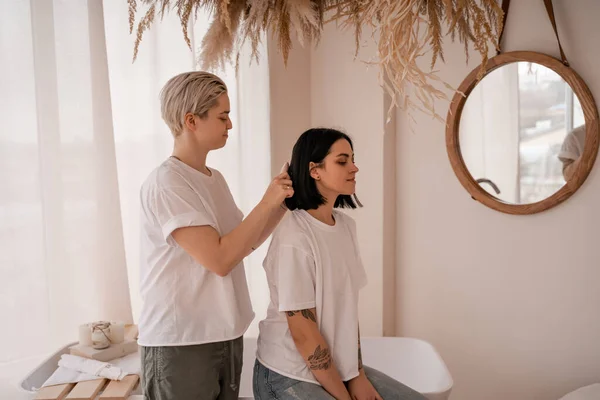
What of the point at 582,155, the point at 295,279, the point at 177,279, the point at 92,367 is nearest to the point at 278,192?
the point at 295,279

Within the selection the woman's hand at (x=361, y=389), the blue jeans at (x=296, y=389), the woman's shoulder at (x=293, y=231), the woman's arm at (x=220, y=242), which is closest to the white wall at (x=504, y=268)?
the blue jeans at (x=296, y=389)

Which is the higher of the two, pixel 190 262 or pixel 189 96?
pixel 189 96

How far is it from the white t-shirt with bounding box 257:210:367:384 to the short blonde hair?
1.16 feet

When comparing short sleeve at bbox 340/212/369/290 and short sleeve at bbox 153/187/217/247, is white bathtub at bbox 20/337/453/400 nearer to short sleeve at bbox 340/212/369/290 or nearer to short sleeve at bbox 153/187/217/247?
short sleeve at bbox 340/212/369/290

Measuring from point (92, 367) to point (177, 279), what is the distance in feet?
2.21

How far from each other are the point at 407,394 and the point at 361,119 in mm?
1565

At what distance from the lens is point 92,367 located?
5.93ft

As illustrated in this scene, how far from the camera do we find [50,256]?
2051mm

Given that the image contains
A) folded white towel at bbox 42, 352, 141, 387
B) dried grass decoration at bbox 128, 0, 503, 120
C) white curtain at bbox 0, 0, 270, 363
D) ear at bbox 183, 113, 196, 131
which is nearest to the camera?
dried grass decoration at bbox 128, 0, 503, 120

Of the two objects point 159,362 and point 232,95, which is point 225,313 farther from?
point 232,95

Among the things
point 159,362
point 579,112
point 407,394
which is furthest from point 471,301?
point 159,362

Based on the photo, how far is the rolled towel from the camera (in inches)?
69.5

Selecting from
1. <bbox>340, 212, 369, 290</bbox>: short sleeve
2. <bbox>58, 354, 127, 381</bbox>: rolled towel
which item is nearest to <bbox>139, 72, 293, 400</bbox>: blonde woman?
<bbox>340, 212, 369, 290</bbox>: short sleeve

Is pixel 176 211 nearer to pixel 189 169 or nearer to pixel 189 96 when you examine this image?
pixel 189 169
